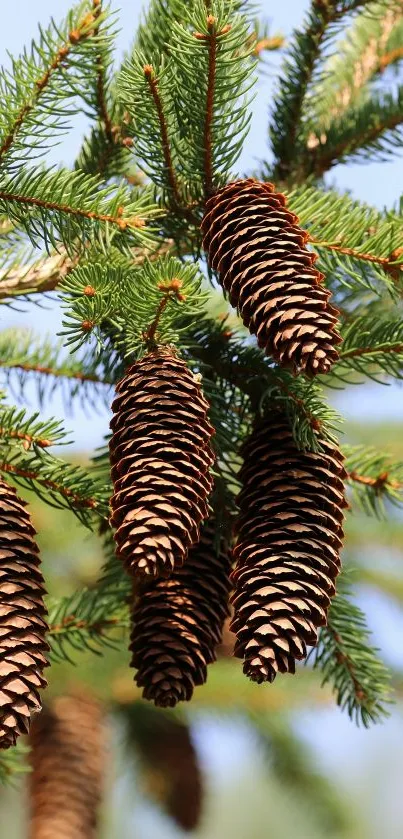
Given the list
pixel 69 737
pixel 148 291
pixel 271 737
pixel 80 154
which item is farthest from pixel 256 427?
pixel 271 737

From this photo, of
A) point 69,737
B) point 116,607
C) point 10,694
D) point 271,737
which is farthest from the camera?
point 271,737

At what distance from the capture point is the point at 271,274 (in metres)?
0.84

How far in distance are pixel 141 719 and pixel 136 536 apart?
3.52 feet

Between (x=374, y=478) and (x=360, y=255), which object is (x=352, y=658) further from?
(x=360, y=255)

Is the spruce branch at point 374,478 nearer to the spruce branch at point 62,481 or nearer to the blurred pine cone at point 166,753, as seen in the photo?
the spruce branch at point 62,481

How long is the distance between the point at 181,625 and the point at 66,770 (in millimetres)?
775

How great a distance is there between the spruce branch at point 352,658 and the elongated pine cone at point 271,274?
1.08 ft

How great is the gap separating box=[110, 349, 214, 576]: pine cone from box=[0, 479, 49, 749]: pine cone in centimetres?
8

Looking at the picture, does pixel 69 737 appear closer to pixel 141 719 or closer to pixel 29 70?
pixel 141 719

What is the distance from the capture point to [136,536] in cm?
77

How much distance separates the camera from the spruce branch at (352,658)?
1029 mm

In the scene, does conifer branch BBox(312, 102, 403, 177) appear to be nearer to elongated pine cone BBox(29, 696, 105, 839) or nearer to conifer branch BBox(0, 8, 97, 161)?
conifer branch BBox(0, 8, 97, 161)

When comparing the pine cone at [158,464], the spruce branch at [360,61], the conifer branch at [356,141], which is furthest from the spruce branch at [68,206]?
the spruce branch at [360,61]

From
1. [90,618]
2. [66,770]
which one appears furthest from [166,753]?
[90,618]
